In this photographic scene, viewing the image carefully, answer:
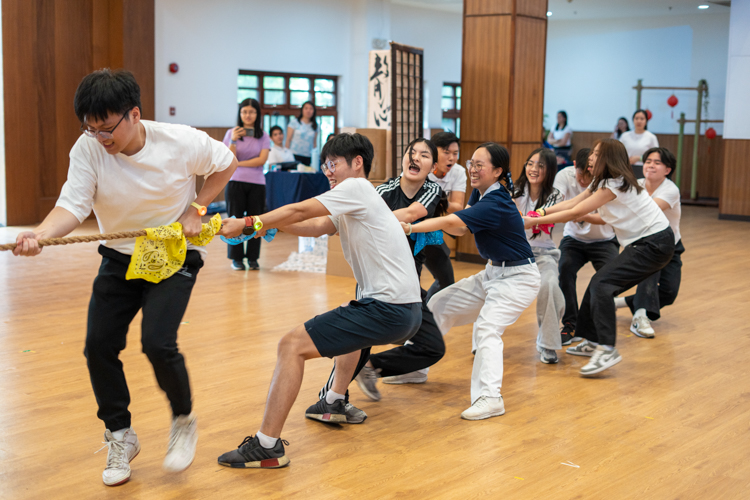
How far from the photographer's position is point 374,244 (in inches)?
109

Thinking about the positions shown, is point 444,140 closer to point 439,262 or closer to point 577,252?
point 439,262

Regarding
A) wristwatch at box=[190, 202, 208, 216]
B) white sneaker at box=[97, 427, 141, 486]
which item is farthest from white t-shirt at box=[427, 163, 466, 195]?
white sneaker at box=[97, 427, 141, 486]

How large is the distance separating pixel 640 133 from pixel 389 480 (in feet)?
25.3

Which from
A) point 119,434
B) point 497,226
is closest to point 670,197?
point 497,226

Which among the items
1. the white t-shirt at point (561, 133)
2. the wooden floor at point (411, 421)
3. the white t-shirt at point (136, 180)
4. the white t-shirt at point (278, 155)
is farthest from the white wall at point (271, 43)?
the white t-shirt at point (136, 180)

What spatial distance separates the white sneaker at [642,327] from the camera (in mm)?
4862

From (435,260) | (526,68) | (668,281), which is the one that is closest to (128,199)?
(435,260)

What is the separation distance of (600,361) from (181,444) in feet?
7.64

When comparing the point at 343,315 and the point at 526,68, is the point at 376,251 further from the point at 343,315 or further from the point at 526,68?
the point at 526,68

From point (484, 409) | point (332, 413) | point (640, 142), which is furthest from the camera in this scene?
point (640, 142)

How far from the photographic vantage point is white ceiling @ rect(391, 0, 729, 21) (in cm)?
1388

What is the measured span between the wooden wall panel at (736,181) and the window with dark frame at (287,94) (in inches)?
265

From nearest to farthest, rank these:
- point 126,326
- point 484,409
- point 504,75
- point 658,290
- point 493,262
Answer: point 126,326, point 484,409, point 493,262, point 658,290, point 504,75

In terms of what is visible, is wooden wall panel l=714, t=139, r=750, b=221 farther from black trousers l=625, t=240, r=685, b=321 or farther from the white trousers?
the white trousers
